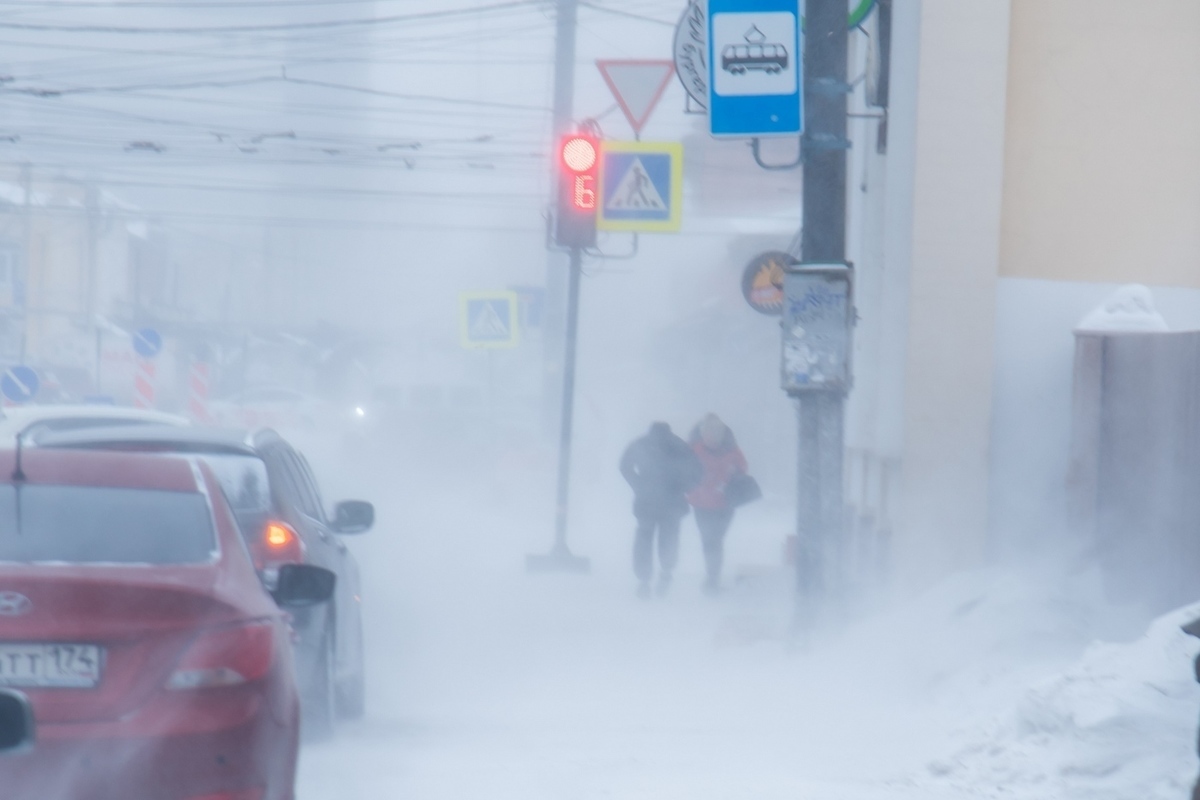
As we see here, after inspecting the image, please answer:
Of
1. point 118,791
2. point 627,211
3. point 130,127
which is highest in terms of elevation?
point 130,127

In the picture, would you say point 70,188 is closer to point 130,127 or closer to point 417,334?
point 417,334

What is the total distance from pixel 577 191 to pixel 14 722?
11326 mm

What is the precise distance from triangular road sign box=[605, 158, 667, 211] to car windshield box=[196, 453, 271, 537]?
25.9ft

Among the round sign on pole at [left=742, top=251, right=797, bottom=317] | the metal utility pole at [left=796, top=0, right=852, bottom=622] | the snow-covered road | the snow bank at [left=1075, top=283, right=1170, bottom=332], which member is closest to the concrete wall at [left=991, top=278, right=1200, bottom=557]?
the snow bank at [left=1075, top=283, right=1170, bottom=332]

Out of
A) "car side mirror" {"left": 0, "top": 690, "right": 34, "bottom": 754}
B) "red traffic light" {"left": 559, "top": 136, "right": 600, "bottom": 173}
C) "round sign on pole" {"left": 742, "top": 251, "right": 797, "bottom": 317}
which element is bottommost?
"car side mirror" {"left": 0, "top": 690, "right": 34, "bottom": 754}

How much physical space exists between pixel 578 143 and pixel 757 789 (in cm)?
932

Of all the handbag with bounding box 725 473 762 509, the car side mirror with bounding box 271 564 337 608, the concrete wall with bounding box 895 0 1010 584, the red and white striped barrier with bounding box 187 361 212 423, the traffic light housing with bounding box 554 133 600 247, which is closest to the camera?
the car side mirror with bounding box 271 564 337 608

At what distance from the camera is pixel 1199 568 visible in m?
7.23

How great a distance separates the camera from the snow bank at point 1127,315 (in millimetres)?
9188

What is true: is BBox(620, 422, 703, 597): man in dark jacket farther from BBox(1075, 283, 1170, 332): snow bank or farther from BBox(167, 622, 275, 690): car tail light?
BBox(167, 622, 275, 690): car tail light

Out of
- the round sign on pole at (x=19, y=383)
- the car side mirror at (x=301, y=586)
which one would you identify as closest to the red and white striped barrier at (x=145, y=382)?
the round sign on pole at (x=19, y=383)

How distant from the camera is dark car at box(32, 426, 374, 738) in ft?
22.1

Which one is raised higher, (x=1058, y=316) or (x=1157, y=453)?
(x=1058, y=316)

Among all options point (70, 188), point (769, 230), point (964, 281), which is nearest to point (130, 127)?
point (769, 230)
